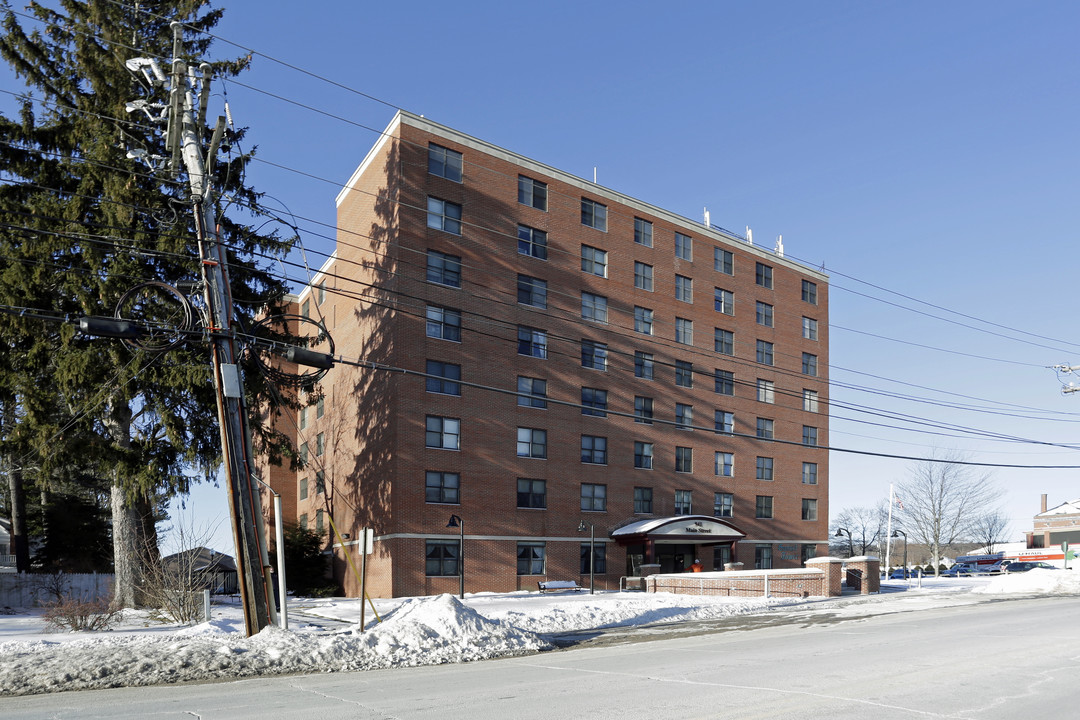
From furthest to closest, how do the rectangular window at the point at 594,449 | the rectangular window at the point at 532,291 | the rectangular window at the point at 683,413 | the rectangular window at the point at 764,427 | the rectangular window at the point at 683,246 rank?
the rectangular window at the point at 764,427 < the rectangular window at the point at 683,246 < the rectangular window at the point at 683,413 < the rectangular window at the point at 594,449 < the rectangular window at the point at 532,291

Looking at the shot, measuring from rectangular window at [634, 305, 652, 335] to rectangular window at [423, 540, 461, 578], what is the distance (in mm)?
16163

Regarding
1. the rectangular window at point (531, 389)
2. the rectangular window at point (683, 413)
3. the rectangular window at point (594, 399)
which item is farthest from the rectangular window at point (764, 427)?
the rectangular window at point (531, 389)

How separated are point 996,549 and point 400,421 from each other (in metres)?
117

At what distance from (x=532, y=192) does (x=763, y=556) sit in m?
26.0

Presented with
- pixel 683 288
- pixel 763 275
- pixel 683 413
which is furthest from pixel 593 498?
pixel 763 275

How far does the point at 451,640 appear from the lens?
55.7 feet

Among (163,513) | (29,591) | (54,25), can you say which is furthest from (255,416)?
(163,513)

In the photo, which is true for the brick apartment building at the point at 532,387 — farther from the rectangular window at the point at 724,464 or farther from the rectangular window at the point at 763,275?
the rectangular window at the point at 763,275

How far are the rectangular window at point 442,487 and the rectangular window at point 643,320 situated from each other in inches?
560

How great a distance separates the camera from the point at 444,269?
1597 inches

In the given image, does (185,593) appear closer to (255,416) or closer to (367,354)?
(255,416)

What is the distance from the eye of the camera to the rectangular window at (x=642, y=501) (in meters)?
46.3

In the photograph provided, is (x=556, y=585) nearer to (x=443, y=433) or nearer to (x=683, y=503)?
(x=443, y=433)

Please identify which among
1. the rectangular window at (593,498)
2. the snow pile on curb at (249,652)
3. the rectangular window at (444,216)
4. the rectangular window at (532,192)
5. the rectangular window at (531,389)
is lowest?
the snow pile on curb at (249,652)
